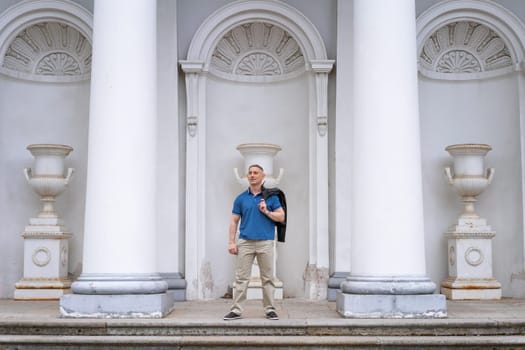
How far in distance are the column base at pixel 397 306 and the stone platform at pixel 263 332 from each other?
251 millimetres

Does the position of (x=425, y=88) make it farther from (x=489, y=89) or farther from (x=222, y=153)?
(x=222, y=153)

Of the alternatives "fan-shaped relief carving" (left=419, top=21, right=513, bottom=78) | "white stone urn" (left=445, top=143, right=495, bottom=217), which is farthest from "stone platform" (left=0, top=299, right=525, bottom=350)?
"fan-shaped relief carving" (left=419, top=21, right=513, bottom=78)

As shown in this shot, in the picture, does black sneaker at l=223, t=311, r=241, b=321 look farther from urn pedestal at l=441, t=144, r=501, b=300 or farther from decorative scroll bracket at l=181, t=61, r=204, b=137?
urn pedestal at l=441, t=144, r=501, b=300

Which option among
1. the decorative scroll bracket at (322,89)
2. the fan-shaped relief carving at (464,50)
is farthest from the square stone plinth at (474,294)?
the fan-shaped relief carving at (464,50)

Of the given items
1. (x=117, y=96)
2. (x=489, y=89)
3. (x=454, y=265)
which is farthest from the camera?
(x=489, y=89)

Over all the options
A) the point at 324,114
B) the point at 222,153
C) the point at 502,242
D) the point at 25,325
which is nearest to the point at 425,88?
the point at 324,114

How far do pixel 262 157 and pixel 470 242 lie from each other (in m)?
4.07

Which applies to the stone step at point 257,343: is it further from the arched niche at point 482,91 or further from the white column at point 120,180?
the arched niche at point 482,91

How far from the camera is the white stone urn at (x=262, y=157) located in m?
12.6

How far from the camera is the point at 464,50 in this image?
13.9m

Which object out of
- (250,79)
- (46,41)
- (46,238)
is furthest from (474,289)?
(46,41)

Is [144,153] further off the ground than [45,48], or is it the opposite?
[45,48]

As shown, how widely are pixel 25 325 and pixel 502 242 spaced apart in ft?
28.8

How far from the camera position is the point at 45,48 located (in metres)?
13.8
